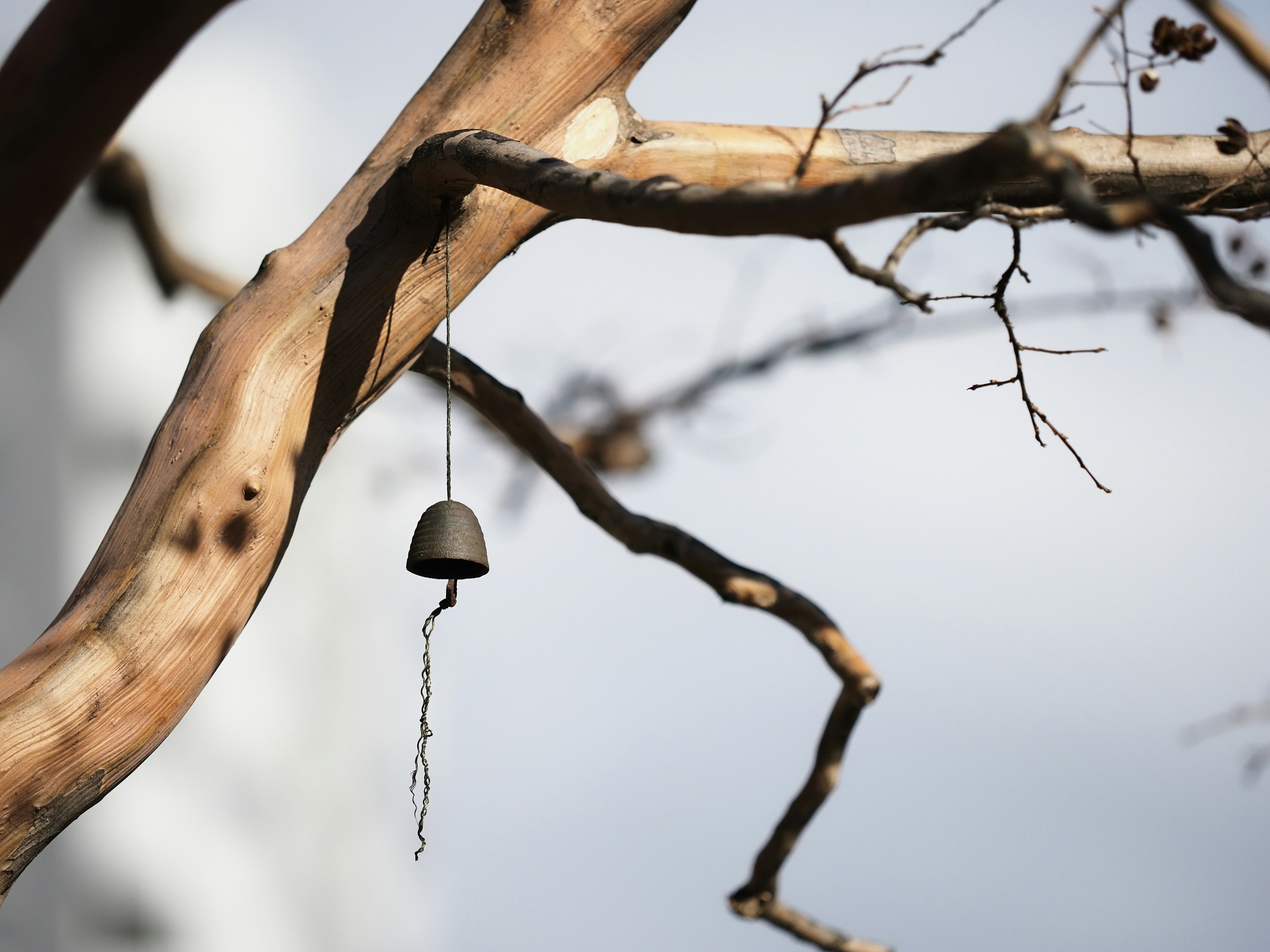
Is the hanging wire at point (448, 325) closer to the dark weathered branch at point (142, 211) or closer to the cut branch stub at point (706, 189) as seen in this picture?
the cut branch stub at point (706, 189)

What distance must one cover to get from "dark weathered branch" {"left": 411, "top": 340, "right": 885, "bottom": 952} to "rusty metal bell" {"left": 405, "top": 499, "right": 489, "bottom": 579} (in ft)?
2.24

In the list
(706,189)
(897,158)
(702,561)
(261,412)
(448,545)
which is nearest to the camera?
(706,189)

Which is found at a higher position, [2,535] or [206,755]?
[2,535]

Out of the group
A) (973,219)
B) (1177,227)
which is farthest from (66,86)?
(973,219)

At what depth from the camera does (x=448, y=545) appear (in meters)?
2.20

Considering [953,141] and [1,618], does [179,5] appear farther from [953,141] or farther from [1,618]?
[1,618]

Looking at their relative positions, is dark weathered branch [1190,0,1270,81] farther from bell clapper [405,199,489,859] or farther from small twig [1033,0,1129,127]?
bell clapper [405,199,489,859]

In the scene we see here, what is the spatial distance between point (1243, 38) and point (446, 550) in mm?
1489

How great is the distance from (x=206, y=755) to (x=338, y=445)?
70.7 inches

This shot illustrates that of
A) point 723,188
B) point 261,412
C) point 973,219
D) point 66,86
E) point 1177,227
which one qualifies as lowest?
point 66,86

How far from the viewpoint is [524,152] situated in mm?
1834

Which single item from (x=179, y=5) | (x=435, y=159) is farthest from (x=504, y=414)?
(x=179, y=5)

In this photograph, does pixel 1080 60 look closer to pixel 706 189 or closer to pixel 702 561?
pixel 706 189

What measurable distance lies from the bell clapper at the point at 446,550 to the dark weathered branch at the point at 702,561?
68 cm
